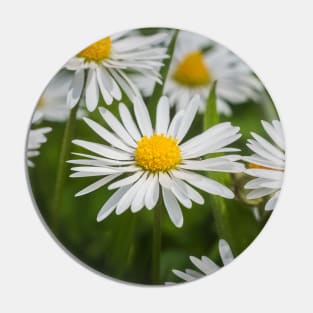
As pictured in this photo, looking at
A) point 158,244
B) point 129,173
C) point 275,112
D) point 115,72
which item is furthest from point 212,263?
point 115,72

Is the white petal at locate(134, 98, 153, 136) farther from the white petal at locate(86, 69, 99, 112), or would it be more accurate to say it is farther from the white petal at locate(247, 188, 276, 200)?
the white petal at locate(247, 188, 276, 200)

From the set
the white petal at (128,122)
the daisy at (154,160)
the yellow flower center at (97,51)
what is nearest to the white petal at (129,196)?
the daisy at (154,160)

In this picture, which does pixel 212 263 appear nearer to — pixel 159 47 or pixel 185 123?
pixel 185 123

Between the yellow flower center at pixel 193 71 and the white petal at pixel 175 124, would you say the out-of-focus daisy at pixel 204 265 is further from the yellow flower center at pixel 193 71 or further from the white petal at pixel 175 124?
the yellow flower center at pixel 193 71

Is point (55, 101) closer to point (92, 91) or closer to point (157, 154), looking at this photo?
point (92, 91)

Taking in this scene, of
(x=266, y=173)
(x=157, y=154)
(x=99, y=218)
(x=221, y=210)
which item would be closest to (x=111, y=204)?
(x=99, y=218)

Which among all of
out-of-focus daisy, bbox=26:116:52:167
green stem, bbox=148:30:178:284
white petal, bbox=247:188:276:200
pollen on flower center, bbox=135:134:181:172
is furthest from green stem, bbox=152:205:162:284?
out-of-focus daisy, bbox=26:116:52:167
